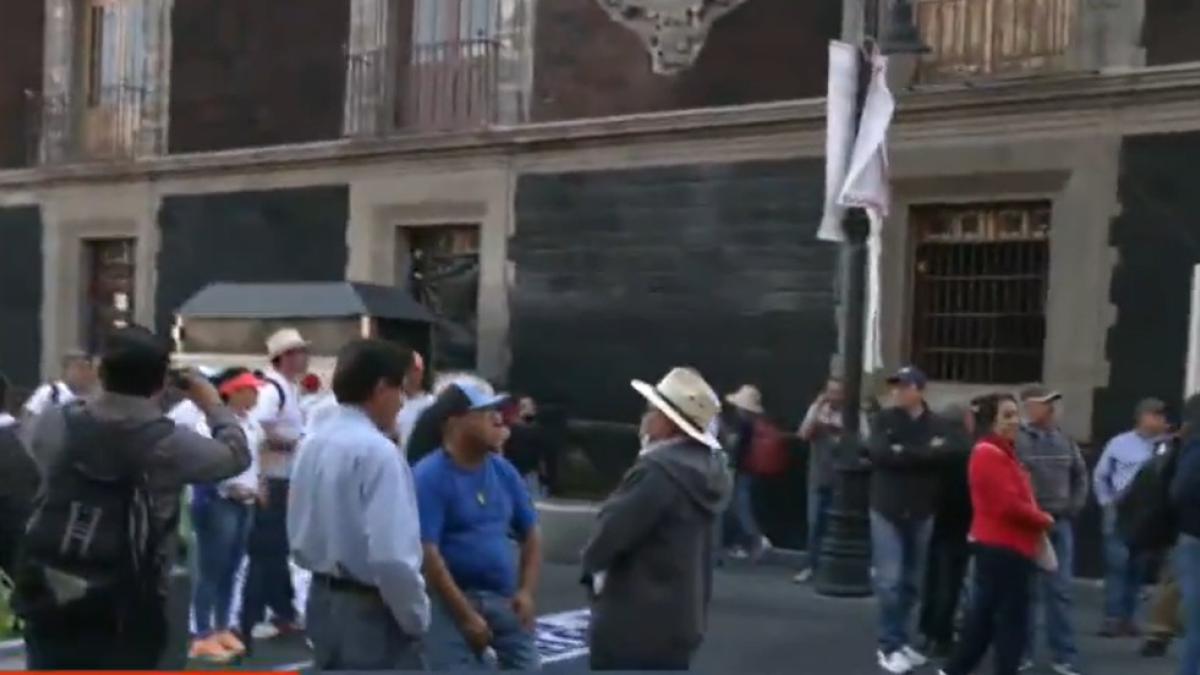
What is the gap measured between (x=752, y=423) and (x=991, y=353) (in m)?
2.18

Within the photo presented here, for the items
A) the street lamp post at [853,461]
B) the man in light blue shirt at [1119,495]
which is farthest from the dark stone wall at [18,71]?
the man in light blue shirt at [1119,495]

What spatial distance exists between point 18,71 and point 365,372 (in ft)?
72.5

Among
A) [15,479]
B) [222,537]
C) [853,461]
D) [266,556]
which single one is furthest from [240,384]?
[853,461]

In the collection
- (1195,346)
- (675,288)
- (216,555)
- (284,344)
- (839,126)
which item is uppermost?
(839,126)

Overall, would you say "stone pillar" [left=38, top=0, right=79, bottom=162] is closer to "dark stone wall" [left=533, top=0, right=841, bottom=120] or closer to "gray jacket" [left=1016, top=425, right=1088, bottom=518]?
"dark stone wall" [left=533, top=0, right=841, bottom=120]

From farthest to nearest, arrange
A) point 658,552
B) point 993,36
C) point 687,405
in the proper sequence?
point 993,36 → point 687,405 → point 658,552

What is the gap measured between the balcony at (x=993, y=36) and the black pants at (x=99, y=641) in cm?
1053

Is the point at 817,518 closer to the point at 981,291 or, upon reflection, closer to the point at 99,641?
the point at 981,291

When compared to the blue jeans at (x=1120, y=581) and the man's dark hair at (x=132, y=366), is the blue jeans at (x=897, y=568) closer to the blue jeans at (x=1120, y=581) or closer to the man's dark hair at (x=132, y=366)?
the blue jeans at (x=1120, y=581)

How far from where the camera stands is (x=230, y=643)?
8.76 m

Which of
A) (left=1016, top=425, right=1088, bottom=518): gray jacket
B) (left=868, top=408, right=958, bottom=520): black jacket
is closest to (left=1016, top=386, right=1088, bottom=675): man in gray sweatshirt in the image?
(left=1016, top=425, right=1088, bottom=518): gray jacket

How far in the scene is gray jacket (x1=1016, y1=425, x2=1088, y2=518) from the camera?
29.4 ft

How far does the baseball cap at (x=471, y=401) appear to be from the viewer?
18.0 ft

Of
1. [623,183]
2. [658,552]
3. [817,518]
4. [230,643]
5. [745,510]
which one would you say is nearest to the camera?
[658,552]
